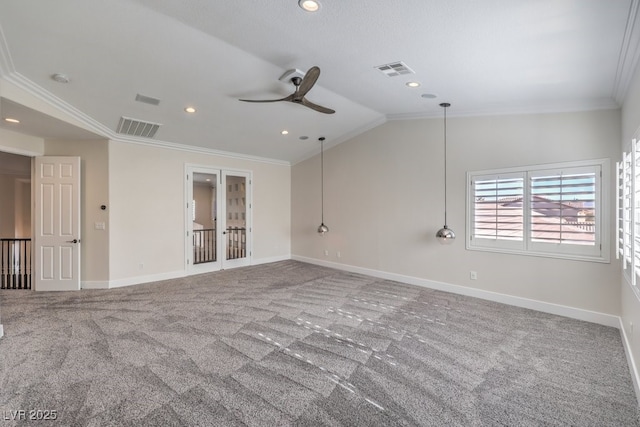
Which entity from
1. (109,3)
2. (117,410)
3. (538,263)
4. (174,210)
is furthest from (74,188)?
(538,263)

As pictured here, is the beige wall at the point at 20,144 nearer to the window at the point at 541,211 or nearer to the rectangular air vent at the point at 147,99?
the rectangular air vent at the point at 147,99

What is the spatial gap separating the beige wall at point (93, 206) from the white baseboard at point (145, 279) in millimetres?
183

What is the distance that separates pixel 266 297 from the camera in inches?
188

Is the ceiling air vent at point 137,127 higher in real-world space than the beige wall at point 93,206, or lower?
higher

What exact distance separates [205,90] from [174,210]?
290 centimetres

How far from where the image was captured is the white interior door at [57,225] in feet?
16.6

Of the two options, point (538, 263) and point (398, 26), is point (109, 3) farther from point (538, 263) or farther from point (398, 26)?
point (538, 263)

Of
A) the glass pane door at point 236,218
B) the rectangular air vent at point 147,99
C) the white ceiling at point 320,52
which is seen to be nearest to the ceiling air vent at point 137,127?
the white ceiling at point 320,52

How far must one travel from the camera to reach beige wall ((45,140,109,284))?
5.22 metres

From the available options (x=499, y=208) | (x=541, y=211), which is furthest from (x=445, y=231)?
(x=541, y=211)

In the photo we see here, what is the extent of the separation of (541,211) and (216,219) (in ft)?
19.9

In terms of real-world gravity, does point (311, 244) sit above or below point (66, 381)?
above

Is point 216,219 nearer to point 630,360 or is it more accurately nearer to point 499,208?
point 499,208

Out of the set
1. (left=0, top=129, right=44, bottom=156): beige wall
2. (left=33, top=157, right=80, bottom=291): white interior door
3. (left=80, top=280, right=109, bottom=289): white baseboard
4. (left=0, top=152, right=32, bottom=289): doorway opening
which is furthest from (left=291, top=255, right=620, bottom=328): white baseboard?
(left=0, top=152, right=32, bottom=289): doorway opening
